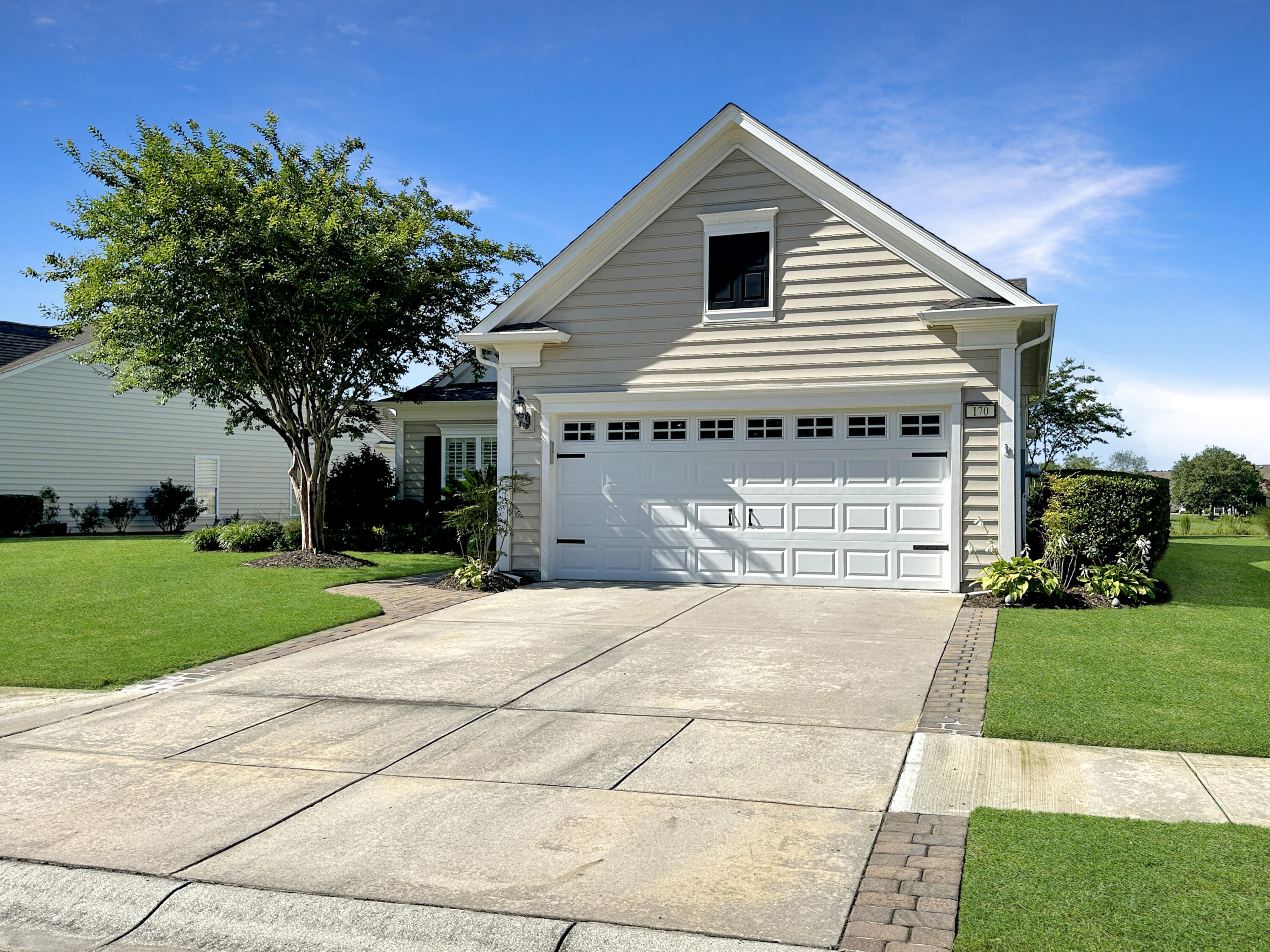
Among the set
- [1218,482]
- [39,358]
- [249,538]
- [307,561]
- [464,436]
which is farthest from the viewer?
[1218,482]

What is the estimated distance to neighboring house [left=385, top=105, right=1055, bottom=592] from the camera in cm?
1256

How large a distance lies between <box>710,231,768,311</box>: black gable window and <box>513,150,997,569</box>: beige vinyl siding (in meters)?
0.21

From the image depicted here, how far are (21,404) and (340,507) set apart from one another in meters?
10.9

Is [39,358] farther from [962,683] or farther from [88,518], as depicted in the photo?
[962,683]

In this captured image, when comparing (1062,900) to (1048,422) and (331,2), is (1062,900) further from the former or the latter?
(1048,422)

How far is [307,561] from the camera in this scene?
16922 millimetres

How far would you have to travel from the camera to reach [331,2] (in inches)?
481

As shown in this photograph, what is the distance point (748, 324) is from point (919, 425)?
9.11ft

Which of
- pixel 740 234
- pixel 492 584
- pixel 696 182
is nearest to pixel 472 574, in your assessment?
pixel 492 584

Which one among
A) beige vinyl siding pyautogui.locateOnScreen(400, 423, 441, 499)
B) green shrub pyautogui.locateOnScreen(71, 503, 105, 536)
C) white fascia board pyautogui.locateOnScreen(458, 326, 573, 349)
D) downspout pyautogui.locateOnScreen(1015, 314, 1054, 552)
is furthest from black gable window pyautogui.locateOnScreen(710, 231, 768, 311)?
green shrub pyautogui.locateOnScreen(71, 503, 105, 536)

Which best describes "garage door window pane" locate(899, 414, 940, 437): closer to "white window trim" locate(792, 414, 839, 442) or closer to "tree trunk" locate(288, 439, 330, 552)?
"white window trim" locate(792, 414, 839, 442)

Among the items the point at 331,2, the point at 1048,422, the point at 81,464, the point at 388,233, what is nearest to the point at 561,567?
the point at 388,233

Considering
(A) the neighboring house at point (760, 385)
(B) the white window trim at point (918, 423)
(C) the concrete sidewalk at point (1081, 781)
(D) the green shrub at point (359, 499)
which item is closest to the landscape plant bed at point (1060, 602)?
(A) the neighboring house at point (760, 385)

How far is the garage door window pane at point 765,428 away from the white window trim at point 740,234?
1.38 meters
